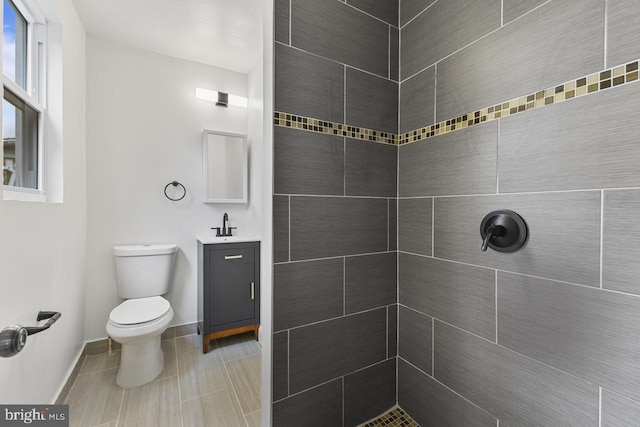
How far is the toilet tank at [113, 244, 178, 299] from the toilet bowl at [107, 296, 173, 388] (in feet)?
0.75

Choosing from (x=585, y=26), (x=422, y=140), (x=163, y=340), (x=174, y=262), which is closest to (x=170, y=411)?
(x=163, y=340)

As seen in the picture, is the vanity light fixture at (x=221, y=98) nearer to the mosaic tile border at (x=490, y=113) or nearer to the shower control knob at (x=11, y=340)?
the mosaic tile border at (x=490, y=113)

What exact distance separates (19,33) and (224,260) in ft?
5.78

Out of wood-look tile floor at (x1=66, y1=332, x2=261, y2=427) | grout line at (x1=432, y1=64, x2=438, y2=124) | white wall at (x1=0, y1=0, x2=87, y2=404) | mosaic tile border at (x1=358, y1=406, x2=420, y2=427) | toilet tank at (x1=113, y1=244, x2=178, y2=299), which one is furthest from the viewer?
toilet tank at (x1=113, y1=244, x2=178, y2=299)

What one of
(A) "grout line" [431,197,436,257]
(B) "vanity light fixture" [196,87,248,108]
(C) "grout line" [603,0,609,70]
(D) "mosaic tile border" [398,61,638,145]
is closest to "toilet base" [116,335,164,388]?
(A) "grout line" [431,197,436,257]

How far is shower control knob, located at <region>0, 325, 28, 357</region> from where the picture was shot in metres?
0.77

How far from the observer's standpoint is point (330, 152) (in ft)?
3.93

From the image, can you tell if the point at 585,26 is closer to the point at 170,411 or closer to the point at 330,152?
the point at 330,152

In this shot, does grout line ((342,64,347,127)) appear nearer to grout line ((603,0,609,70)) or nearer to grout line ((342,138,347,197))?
grout line ((342,138,347,197))

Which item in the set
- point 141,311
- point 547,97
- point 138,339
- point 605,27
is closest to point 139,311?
point 141,311

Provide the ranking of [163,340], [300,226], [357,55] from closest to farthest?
[300,226]
[357,55]
[163,340]

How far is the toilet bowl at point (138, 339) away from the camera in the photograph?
170cm

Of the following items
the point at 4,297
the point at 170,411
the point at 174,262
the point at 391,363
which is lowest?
the point at 170,411

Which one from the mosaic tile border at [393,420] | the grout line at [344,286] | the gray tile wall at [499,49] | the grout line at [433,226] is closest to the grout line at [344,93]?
the gray tile wall at [499,49]
